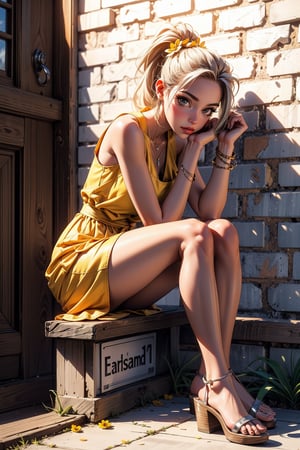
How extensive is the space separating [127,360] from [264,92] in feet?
5.29

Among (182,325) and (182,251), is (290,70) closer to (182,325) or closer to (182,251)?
(182,251)

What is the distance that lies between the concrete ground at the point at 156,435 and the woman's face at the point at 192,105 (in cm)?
138

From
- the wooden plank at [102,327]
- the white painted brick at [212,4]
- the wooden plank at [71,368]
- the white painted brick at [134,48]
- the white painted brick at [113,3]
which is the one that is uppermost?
the white painted brick at [113,3]

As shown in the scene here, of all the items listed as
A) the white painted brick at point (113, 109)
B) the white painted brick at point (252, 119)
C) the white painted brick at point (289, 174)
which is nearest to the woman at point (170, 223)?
the white painted brick at point (252, 119)

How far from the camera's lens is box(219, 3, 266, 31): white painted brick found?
13.0 ft

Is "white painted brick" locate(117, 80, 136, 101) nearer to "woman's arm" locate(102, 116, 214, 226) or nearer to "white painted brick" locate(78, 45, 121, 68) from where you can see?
"white painted brick" locate(78, 45, 121, 68)

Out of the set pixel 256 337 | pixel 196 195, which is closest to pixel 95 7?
pixel 196 195

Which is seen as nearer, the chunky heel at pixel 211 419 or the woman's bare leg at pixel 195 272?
the chunky heel at pixel 211 419

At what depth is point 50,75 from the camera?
4363 millimetres

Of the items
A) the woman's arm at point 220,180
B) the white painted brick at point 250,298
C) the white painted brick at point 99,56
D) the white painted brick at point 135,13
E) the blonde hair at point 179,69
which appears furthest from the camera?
the white painted brick at point 99,56

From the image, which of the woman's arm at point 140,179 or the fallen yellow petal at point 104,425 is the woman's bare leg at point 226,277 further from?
the fallen yellow petal at point 104,425

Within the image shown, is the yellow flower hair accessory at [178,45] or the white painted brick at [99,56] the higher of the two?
the white painted brick at [99,56]

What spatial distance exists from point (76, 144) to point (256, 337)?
1645mm

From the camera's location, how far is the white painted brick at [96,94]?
14.7ft
